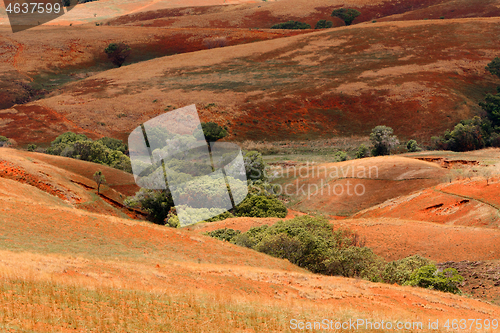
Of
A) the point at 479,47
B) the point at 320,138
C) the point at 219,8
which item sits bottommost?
the point at 320,138

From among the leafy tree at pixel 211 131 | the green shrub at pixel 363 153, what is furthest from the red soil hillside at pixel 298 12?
the green shrub at pixel 363 153

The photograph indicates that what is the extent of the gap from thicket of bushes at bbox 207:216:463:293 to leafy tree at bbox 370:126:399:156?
88.4 ft

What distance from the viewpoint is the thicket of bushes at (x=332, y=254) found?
1845 cm

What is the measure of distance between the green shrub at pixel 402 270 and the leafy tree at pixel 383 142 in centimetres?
3096

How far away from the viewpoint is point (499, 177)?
28.4 meters

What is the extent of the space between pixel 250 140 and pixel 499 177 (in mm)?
34336

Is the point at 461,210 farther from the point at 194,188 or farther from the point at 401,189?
the point at 194,188

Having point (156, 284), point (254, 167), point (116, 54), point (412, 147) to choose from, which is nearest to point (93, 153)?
point (254, 167)

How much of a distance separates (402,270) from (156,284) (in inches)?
428

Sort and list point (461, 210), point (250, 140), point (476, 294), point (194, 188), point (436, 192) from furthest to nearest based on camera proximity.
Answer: point (250, 140) → point (194, 188) → point (436, 192) → point (461, 210) → point (476, 294)

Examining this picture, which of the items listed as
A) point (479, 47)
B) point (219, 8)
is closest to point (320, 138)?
point (479, 47)

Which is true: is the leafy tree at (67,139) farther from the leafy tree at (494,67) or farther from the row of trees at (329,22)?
the row of trees at (329,22)

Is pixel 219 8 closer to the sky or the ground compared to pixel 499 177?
closer to the sky

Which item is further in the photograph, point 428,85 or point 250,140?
point 428,85
